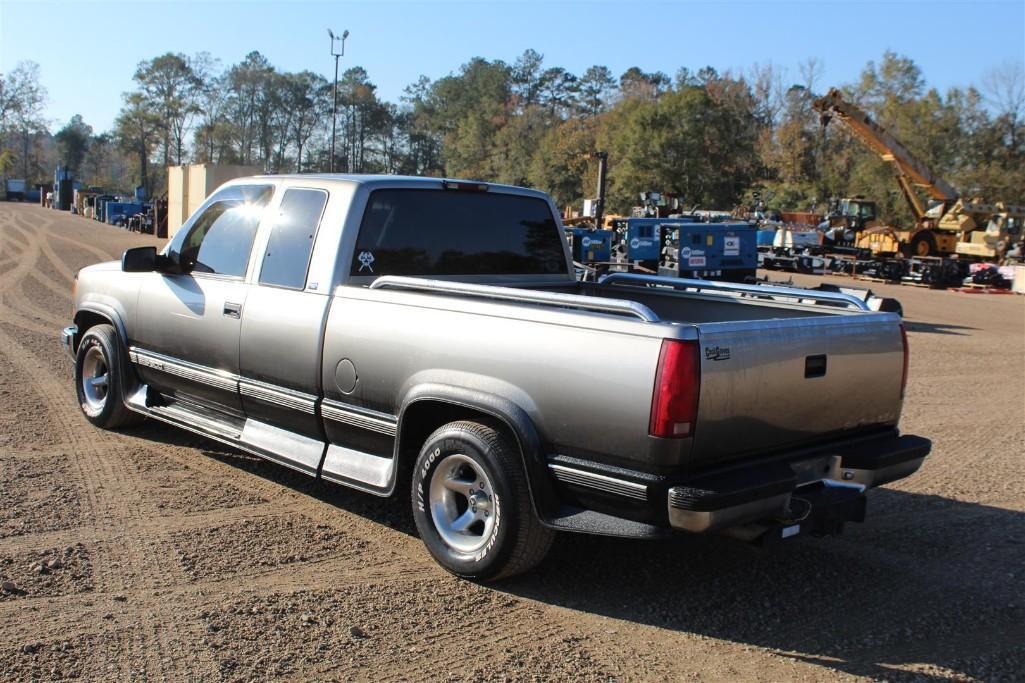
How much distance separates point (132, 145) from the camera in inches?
4284

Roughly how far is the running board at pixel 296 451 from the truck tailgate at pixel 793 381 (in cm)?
179

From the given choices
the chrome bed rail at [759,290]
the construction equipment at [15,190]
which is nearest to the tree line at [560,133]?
the construction equipment at [15,190]

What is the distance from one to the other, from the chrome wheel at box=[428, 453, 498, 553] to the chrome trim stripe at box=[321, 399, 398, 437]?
37 cm

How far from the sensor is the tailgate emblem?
3.71 meters

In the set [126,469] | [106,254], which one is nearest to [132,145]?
[106,254]

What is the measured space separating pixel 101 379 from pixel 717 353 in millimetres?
5190

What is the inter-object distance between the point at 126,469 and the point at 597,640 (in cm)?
367

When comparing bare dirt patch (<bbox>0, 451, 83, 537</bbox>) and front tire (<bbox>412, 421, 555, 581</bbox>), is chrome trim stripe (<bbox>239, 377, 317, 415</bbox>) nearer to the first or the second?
front tire (<bbox>412, 421, 555, 581</bbox>)

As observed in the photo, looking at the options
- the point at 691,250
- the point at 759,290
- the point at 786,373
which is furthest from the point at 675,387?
the point at 691,250

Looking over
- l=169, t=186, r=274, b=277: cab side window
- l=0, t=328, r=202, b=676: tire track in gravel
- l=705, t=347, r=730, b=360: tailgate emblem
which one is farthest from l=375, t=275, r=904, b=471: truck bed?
l=0, t=328, r=202, b=676: tire track in gravel

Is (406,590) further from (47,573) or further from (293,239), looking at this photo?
(293,239)

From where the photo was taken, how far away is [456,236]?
18.9ft

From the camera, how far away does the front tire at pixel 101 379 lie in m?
6.73

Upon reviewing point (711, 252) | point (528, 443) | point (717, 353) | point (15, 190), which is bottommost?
point (528, 443)
